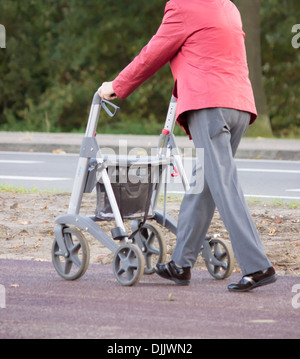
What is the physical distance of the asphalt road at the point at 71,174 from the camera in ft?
37.8

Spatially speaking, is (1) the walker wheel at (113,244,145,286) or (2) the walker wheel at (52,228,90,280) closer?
(1) the walker wheel at (113,244,145,286)

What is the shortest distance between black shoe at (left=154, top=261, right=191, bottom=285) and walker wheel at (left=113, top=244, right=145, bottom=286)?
20 centimetres

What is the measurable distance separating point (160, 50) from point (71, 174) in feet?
24.7

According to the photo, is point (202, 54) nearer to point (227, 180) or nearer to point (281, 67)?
point (227, 180)

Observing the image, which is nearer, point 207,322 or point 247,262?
point 207,322

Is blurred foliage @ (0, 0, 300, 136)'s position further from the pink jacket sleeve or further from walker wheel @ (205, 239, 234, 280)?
the pink jacket sleeve

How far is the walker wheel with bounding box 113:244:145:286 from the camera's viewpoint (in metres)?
5.63

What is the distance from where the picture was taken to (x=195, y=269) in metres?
6.52

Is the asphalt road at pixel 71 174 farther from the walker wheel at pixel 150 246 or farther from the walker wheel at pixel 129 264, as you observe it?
the walker wheel at pixel 129 264

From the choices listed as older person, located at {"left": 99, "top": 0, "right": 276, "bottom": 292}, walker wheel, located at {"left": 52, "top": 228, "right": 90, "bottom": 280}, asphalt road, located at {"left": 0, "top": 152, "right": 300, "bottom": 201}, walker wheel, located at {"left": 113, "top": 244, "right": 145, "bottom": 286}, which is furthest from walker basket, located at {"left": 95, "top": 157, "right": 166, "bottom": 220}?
asphalt road, located at {"left": 0, "top": 152, "right": 300, "bottom": 201}
